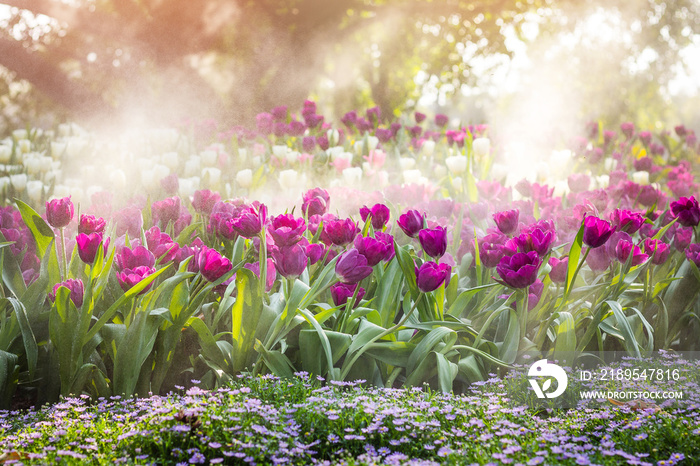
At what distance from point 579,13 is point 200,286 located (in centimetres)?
1223

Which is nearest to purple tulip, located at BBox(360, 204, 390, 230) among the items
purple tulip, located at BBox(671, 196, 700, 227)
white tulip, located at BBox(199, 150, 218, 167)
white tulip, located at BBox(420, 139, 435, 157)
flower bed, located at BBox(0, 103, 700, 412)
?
flower bed, located at BBox(0, 103, 700, 412)

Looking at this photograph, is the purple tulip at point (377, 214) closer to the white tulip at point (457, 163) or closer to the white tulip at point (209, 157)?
the white tulip at point (457, 163)

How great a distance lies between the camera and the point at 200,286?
2232mm

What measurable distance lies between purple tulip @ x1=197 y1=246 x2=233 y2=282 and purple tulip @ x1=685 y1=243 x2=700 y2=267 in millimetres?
1790

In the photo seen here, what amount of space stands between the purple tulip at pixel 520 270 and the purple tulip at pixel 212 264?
34.2 inches

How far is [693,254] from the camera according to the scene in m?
2.42

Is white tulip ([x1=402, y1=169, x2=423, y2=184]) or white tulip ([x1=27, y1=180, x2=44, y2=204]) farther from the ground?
white tulip ([x1=402, y1=169, x2=423, y2=184])

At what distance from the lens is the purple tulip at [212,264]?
6.20 ft

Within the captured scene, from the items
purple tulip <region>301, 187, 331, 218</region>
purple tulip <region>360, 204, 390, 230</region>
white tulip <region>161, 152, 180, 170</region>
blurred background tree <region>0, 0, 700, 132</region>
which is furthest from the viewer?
blurred background tree <region>0, 0, 700, 132</region>

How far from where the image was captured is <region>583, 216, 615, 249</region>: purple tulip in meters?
2.01

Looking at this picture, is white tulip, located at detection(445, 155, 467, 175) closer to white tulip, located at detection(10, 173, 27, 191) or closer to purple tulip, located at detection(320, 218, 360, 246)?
purple tulip, located at detection(320, 218, 360, 246)

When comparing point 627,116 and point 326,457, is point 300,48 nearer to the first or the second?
point 326,457

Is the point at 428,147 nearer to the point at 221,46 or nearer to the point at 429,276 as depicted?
the point at 429,276

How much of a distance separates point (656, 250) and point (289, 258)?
146cm
